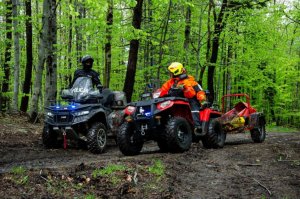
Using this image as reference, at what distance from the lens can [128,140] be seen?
825cm

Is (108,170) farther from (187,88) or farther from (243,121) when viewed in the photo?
(243,121)

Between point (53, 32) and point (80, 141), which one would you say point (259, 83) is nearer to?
point (53, 32)

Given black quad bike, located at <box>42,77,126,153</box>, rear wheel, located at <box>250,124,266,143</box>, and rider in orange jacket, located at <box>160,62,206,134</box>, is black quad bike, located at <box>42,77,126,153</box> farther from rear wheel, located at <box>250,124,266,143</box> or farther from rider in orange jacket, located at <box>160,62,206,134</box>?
rear wheel, located at <box>250,124,266,143</box>

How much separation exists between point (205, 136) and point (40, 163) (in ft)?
13.9

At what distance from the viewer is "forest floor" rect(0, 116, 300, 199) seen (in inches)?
197

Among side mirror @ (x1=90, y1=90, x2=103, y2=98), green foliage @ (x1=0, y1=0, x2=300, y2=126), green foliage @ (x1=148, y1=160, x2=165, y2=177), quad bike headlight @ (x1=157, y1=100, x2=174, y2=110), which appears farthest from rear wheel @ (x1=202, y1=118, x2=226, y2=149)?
green foliage @ (x1=0, y1=0, x2=300, y2=126)

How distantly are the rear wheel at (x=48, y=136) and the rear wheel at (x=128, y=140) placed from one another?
7.46 ft

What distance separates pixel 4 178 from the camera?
5.09 metres

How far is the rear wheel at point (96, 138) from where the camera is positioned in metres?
9.09

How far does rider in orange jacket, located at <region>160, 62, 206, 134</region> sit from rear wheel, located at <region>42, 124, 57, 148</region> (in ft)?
9.64

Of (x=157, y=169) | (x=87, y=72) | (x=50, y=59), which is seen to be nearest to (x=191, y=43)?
(x=50, y=59)

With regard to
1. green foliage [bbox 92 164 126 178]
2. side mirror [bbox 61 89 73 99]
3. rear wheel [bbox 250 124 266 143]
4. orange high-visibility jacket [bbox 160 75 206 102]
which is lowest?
rear wheel [bbox 250 124 266 143]

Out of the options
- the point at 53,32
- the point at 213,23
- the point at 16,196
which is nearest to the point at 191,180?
the point at 16,196

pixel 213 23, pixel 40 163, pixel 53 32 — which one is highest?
pixel 213 23
